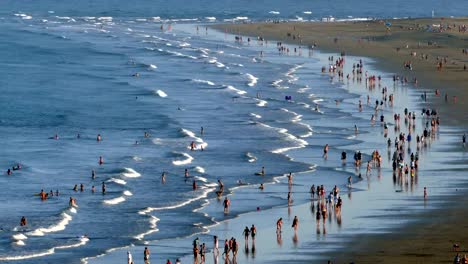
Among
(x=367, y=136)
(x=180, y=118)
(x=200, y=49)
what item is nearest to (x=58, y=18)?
(x=200, y=49)

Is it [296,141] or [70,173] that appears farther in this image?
[296,141]

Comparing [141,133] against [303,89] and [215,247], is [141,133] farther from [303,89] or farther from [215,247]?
[215,247]

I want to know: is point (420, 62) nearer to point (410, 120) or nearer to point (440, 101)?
point (440, 101)

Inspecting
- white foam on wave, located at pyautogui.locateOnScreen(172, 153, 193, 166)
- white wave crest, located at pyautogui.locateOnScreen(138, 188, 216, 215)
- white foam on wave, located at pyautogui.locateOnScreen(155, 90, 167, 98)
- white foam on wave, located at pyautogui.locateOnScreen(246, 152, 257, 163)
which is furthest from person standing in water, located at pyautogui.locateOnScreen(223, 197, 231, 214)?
white foam on wave, located at pyautogui.locateOnScreen(155, 90, 167, 98)

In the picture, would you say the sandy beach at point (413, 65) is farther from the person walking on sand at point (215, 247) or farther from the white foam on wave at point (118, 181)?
the white foam on wave at point (118, 181)

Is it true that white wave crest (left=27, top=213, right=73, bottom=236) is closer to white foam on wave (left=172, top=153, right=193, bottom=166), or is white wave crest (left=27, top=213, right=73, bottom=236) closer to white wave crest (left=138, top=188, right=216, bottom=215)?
white wave crest (left=138, top=188, right=216, bottom=215)

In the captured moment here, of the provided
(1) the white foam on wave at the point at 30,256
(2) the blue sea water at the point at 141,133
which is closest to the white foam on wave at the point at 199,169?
(2) the blue sea water at the point at 141,133

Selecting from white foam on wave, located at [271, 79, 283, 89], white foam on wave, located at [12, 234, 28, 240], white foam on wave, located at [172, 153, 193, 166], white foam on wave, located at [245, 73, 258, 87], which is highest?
white foam on wave, located at [271, 79, 283, 89]

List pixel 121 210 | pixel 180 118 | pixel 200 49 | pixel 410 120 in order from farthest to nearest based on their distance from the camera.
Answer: pixel 200 49 < pixel 180 118 < pixel 410 120 < pixel 121 210
